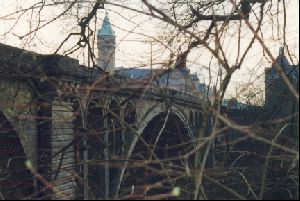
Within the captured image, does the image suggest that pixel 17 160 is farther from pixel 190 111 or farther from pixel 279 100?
pixel 190 111

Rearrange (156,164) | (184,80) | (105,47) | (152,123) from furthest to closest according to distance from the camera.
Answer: (152,123)
(105,47)
(156,164)
(184,80)

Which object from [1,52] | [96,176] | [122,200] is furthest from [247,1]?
[96,176]

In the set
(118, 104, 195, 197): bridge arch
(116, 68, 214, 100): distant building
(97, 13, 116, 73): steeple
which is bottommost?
(118, 104, 195, 197): bridge arch

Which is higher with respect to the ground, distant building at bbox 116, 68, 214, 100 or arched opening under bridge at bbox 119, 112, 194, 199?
distant building at bbox 116, 68, 214, 100

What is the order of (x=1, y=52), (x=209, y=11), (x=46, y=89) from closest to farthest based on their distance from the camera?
1. (x=209, y=11)
2. (x=1, y=52)
3. (x=46, y=89)

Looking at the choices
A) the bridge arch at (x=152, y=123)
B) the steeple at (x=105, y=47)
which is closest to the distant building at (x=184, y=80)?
the bridge arch at (x=152, y=123)

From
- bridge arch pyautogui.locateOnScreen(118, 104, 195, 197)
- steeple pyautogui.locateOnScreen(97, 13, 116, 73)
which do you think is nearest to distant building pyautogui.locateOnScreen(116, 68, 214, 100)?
bridge arch pyautogui.locateOnScreen(118, 104, 195, 197)

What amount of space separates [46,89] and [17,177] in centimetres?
178

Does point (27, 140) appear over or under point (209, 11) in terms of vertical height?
under

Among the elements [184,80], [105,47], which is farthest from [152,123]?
[184,80]

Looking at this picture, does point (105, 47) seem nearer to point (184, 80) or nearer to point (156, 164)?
point (156, 164)

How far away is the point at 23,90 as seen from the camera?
8945mm

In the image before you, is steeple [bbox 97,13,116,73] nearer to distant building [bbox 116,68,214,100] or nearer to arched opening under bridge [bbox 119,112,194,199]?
distant building [bbox 116,68,214,100]

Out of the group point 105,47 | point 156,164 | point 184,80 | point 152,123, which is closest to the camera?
point 184,80
